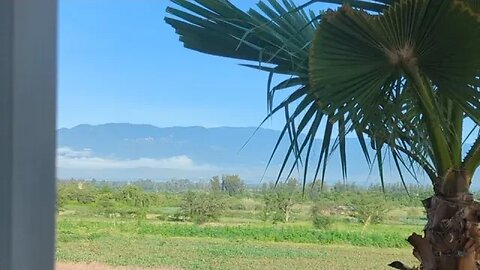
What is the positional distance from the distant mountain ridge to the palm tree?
0.11 metres

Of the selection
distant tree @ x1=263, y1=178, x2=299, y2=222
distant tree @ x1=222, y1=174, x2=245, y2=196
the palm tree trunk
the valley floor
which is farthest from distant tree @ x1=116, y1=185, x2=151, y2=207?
the palm tree trunk

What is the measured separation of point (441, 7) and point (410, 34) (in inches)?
2.8

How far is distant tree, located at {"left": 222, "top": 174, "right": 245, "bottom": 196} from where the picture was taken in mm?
1505

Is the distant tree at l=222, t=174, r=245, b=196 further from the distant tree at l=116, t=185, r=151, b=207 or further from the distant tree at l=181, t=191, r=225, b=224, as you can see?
the distant tree at l=116, t=185, r=151, b=207

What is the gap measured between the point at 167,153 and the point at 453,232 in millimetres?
782

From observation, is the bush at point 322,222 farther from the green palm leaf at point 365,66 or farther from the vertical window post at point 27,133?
the vertical window post at point 27,133

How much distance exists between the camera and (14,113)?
0.62 m

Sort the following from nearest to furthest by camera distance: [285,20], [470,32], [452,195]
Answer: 1. [470,32]
2. [452,195]
3. [285,20]

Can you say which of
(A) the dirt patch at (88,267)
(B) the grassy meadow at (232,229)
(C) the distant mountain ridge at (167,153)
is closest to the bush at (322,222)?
(B) the grassy meadow at (232,229)

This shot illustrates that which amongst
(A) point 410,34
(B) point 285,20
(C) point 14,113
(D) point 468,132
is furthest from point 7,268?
(D) point 468,132

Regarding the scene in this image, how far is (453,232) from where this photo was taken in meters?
1.17

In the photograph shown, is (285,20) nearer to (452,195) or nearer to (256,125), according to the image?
(256,125)

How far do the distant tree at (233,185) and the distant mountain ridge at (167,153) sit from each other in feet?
0.06

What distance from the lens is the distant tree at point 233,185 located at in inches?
59.2
